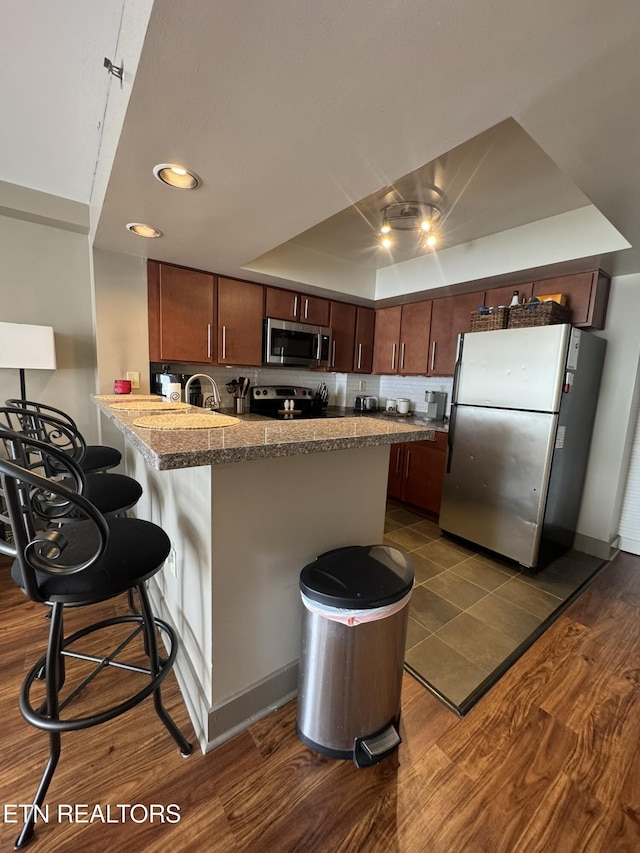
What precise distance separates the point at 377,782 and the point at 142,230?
2.82 meters

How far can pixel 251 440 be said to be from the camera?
98cm

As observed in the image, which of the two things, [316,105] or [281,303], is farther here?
[281,303]

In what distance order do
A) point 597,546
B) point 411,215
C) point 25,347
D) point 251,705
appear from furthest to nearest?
point 597,546, point 411,215, point 25,347, point 251,705

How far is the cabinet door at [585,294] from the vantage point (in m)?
2.46

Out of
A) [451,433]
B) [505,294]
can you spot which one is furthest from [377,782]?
[505,294]

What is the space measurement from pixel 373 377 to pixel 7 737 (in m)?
4.18

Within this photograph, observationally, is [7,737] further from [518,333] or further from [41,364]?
[518,333]

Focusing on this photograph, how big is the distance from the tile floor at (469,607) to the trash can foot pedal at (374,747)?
36 cm

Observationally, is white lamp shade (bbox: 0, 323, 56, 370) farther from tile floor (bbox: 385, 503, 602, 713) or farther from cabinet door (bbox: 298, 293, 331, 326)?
tile floor (bbox: 385, 503, 602, 713)

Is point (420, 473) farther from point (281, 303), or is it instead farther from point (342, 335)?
point (281, 303)

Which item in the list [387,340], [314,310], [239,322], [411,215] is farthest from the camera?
[387,340]

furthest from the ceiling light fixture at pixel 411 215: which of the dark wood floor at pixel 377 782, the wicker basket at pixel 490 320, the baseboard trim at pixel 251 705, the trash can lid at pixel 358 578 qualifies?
the dark wood floor at pixel 377 782

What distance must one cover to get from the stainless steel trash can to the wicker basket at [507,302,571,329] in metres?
2.11

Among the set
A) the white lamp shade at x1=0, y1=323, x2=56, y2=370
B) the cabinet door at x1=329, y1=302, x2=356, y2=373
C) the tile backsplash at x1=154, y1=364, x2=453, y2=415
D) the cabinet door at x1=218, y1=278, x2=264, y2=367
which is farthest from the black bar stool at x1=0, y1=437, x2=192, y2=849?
the cabinet door at x1=329, y1=302, x2=356, y2=373
